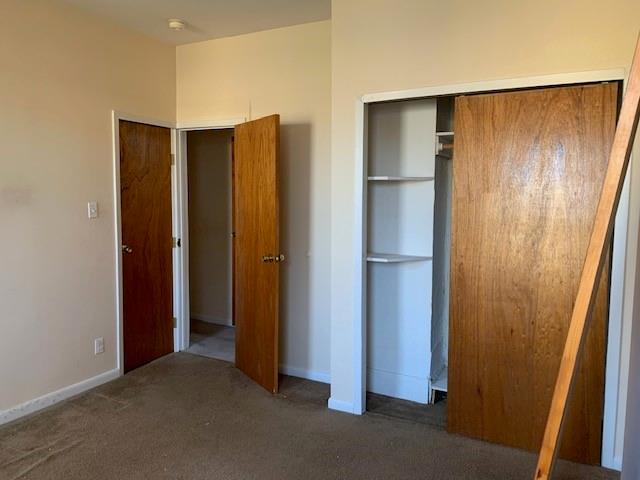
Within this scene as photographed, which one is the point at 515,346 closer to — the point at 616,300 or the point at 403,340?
the point at 616,300

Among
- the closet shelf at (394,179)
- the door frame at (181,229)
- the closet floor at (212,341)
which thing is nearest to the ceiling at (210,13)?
the door frame at (181,229)

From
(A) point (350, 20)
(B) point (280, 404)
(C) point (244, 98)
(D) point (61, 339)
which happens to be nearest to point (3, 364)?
(D) point (61, 339)

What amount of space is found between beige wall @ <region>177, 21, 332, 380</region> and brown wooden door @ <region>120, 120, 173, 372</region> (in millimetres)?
658

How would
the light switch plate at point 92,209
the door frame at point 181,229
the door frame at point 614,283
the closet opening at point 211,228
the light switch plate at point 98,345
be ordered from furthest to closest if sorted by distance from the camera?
the closet opening at point 211,228 → the door frame at point 181,229 → the light switch plate at point 98,345 → the light switch plate at point 92,209 → the door frame at point 614,283

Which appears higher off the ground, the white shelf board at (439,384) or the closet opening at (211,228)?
the closet opening at (211,228)

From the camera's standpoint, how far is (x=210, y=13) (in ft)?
11.0

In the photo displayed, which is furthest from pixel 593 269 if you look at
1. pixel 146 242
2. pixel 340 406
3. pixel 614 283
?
pixel 146 242

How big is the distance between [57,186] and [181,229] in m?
1.18

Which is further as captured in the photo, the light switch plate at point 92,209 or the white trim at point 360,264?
the light switch plate at point 92,209

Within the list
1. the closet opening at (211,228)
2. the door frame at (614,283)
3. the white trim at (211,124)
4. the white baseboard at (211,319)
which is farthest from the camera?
the white baseboard at (211,319)

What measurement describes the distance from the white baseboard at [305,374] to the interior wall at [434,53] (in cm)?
50

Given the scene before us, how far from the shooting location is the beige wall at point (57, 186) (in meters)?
2.96

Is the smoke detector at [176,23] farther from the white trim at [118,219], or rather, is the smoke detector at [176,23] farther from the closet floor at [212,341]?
the closet floor at [212,341]

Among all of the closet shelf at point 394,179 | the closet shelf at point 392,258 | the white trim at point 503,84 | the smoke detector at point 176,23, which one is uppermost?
the smoke detector at point 176,23
